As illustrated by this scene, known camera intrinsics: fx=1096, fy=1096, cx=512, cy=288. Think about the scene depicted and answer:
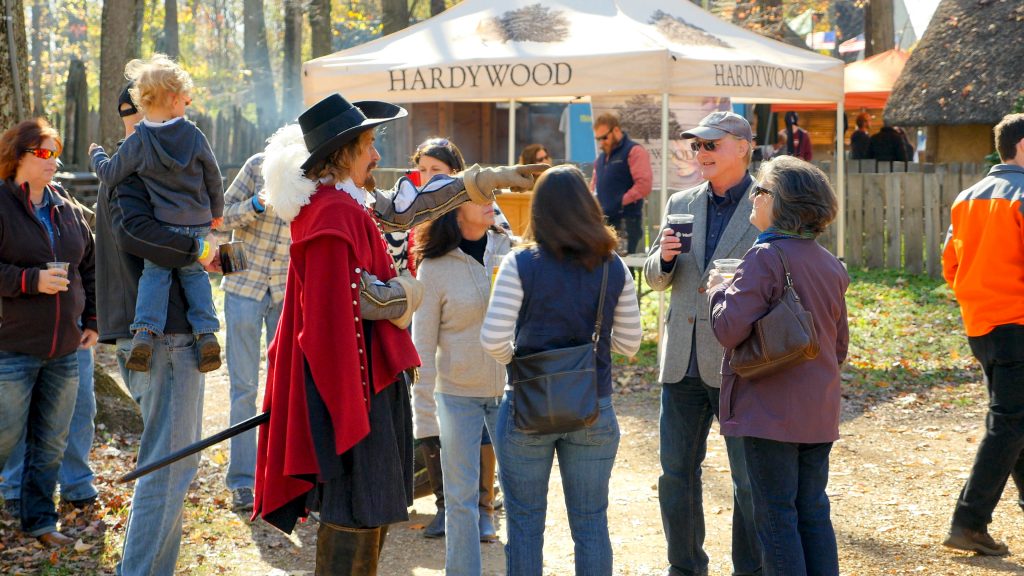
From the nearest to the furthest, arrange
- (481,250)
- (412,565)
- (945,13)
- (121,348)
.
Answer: (121,348)
(481,250)
(412,565)
(945,13)

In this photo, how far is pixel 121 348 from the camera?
4.23m

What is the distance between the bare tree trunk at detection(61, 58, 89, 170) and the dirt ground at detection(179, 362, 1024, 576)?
8708 millimetres

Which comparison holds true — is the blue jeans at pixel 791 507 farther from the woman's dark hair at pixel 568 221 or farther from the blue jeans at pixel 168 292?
the blue jeans at pixel 168 292

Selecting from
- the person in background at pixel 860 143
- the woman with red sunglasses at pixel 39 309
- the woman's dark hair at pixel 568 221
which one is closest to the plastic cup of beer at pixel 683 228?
the woman's dark hair at pixel 568 221

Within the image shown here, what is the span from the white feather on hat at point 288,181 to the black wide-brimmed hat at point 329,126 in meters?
0.05

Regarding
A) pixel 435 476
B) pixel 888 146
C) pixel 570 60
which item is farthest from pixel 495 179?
pixel 888 146

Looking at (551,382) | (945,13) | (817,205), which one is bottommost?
(551,382)

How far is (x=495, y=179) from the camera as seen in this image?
3754 mm

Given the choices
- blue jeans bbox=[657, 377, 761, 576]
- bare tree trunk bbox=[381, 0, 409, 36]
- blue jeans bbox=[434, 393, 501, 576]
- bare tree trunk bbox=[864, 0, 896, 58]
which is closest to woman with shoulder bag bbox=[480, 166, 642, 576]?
blue jeans bbox=[434, 393, 501, 576]

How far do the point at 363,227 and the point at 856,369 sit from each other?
283 inches

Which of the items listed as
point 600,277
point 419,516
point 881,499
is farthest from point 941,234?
point 600,277

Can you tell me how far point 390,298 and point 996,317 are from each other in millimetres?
3244

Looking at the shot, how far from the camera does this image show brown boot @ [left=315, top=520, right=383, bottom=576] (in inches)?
144

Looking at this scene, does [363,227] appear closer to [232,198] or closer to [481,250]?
[481,250]
